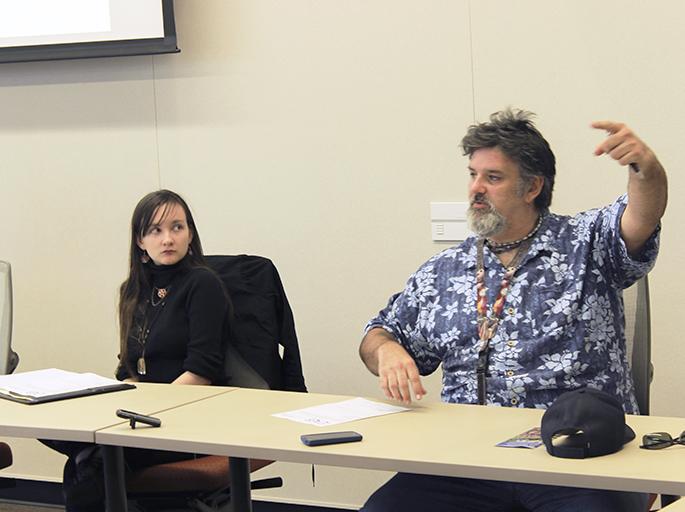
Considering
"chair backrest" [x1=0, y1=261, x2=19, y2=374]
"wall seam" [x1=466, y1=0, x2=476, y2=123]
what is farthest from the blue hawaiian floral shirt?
"chair backrest" [x1=0, y1=261, x2=19, y2=374]

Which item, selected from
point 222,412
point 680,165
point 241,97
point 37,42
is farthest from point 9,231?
point 680,165

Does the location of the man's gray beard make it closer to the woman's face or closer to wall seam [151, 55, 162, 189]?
the woman's face

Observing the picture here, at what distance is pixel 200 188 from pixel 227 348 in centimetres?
103

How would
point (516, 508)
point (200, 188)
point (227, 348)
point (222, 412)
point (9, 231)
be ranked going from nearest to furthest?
point (516, 508) → point (222, 412) → point (227, 348) → point (200, 188) → point (9, 231)

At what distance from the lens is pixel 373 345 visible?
2764 mm

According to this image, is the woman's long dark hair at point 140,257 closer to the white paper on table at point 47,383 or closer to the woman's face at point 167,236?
the woman's face at point 167,236

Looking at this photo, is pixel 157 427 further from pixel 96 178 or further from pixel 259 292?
pixel 96 178

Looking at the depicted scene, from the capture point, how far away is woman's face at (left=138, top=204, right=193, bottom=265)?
3.41 meters

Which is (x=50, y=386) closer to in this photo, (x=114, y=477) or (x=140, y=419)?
(x=114, y=477)

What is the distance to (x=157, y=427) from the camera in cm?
245

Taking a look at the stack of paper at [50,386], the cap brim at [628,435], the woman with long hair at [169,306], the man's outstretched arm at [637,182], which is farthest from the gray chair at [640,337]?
the stack of paper at [50,386]

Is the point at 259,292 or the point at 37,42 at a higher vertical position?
the point at 37,42

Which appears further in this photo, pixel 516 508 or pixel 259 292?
pixel 259 292

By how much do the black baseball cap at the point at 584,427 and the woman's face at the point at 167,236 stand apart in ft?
5.37
